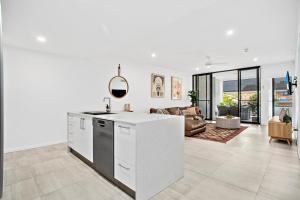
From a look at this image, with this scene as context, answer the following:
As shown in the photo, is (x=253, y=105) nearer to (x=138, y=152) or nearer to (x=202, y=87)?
(x=202, y=87)

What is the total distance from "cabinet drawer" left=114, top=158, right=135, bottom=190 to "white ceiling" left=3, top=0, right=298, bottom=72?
6.77ft

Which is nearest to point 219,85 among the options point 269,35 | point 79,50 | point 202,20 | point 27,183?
point 269,35

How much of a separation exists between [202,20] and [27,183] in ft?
11.7

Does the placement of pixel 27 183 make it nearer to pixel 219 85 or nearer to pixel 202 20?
pixel 202 20

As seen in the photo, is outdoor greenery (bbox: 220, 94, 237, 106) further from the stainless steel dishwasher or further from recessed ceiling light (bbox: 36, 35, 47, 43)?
recessed ceiling light (bbox: 36, 35, 47, 43)

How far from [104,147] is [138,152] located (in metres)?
A: 0.73

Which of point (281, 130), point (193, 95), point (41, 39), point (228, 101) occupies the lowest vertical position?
point (281, 130)

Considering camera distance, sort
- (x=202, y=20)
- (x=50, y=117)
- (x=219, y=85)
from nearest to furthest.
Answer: (x=202, y=20) → (x=50, y=117) → (x=219, y=85)

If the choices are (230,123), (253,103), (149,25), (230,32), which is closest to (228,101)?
(253,103)

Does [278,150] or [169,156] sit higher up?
[169,156]

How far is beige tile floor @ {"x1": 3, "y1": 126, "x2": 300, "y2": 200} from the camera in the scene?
1.81 m

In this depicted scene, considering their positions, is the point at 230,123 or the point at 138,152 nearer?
the point at 138,152

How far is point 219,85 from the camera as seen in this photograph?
8.66m

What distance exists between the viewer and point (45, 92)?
382 centimetres
